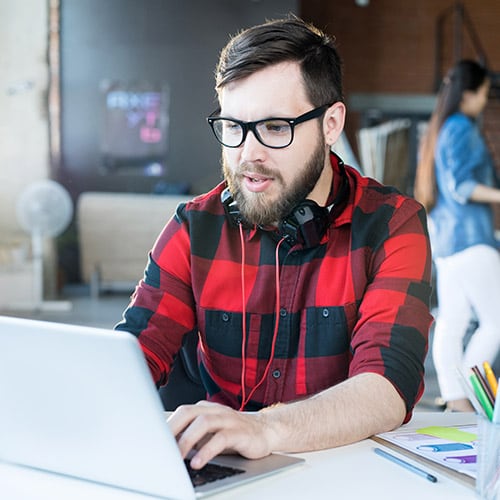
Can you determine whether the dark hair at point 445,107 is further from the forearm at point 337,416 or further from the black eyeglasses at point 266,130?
the forearm at point 337,416

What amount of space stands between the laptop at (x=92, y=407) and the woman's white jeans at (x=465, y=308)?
2.44m

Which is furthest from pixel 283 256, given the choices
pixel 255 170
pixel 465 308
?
pixel 465 308

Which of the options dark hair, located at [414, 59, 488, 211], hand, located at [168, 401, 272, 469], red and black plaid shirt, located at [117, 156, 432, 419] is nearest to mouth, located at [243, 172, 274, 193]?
red and black plaid shirt, located at [117, 156, 432, 419]

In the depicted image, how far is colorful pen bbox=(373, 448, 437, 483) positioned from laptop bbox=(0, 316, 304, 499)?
193mm

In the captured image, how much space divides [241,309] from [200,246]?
5.6 inches

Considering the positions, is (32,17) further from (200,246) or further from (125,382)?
(125,382)

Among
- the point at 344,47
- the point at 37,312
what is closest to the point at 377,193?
the point at 37,312

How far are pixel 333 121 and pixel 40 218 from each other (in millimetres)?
4577

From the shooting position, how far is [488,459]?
3.51 feet

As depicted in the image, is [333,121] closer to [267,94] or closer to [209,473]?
[267,94]

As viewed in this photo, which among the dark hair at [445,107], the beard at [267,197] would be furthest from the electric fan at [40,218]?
the beard at [267,197]

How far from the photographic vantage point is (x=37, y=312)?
227 inches

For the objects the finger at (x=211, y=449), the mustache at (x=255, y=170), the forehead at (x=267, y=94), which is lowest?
the finger at (x=211, y=449)

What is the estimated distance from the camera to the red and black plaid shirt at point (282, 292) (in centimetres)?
160
